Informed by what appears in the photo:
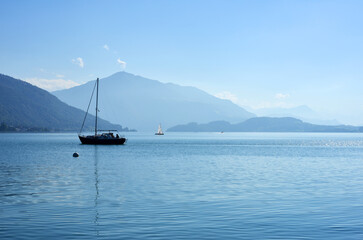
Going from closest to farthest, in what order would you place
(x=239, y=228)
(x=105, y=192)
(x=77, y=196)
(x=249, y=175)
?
(x=239, y=228) < (x=77, y=196) < (x=105, y=192) < (x=249, y=175)

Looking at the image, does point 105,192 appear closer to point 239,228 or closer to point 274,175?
point 239,228

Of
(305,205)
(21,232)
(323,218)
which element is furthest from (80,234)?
(305,205)

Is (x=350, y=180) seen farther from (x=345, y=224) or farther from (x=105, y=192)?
(x=105, y=192)

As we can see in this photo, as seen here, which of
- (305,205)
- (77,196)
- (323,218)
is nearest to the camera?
(323,218)

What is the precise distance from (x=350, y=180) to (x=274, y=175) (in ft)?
28.8

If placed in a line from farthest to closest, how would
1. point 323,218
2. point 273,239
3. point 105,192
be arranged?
point 105,192, point 323,218, point 273,239

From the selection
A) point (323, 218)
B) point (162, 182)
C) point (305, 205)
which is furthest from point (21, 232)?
point (162, 182)

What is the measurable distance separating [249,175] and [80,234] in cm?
3199

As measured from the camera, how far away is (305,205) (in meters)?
29.0

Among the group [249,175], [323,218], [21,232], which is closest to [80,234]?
[21,232]

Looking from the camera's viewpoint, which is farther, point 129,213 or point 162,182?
point 162,182

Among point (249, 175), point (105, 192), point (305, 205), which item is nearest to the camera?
point (305, 205)

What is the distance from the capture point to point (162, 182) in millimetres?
42156

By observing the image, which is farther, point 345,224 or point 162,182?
point 162,182
